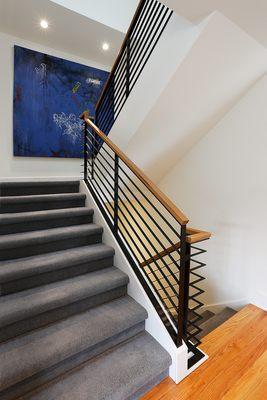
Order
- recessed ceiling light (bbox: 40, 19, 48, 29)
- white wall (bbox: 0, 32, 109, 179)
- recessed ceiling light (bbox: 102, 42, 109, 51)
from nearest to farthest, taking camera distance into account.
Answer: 1. recessed ceiling light (bbox: 40, 19, 48, 29)
2. white wall (bbox: 0, 32, 109, 179)
3. recessed ceiling light (bbox: 102, 42, 109, 51)

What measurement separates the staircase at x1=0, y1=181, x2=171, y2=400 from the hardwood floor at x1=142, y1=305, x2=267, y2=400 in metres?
0.19

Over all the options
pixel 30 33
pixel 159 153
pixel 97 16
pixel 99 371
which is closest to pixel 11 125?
pixel 30 33

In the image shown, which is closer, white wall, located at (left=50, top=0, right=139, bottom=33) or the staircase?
the staircase

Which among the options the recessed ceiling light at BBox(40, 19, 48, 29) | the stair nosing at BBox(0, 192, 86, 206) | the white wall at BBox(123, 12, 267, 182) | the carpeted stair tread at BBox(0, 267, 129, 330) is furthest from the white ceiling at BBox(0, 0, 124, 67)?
the carpeted stair tread at BBox(0, 267, 129, 330)

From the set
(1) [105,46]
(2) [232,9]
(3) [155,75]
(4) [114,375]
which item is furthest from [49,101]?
(4) [114,375]

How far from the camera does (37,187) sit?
271 centimetres

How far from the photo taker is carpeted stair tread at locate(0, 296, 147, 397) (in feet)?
4.27

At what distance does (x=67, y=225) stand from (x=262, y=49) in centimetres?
240

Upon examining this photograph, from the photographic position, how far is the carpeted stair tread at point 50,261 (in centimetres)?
174

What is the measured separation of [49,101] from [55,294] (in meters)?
3.16

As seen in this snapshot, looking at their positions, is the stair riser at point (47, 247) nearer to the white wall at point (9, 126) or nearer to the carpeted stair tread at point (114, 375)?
the carpeted stair tread at point (114, 375)

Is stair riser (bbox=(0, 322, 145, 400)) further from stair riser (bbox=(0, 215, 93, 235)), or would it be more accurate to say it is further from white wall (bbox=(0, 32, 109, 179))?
white wall (bbox=(0, 32, 109, 179))

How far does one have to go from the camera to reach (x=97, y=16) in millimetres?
3264

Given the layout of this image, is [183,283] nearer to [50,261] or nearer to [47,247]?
[50,261]
